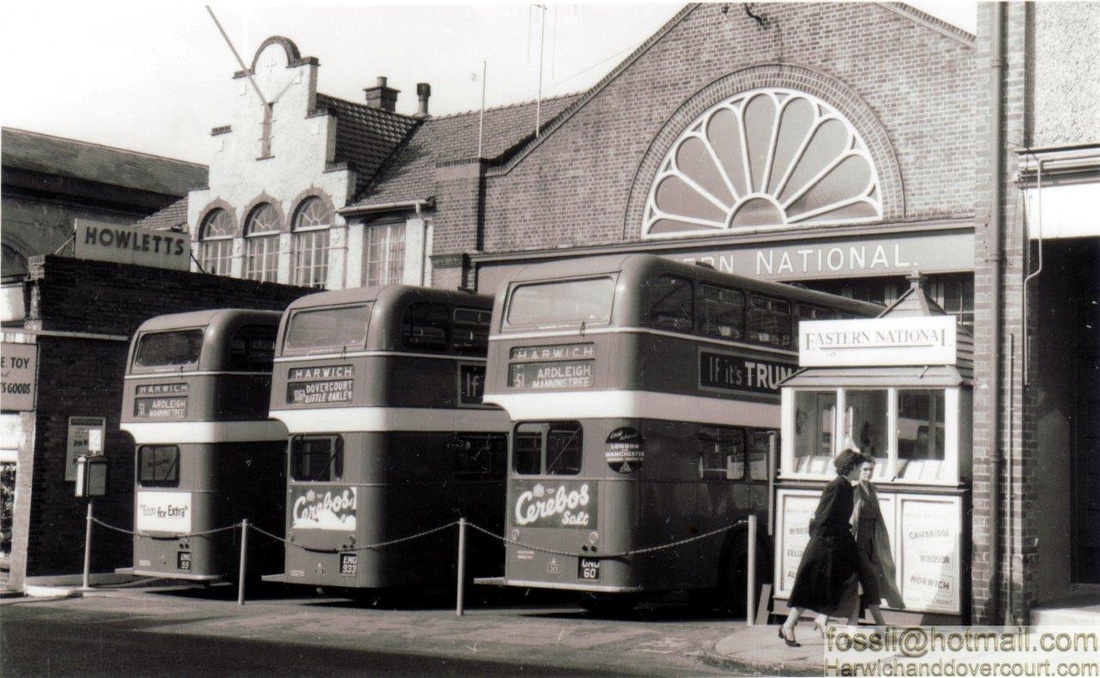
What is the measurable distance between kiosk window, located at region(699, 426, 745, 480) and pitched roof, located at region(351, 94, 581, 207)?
41.6ft

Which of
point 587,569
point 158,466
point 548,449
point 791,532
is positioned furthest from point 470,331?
point 791,532

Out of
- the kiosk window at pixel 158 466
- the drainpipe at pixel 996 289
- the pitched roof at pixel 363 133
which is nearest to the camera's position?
the drainpipe at pixel 996 289

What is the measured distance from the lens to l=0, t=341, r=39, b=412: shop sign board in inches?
856

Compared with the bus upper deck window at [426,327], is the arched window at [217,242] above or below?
above

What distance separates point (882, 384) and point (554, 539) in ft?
14.1

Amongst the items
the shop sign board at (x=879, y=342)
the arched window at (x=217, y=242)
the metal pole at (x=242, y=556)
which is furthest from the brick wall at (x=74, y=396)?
the shop sign board at (x=879, y=342)

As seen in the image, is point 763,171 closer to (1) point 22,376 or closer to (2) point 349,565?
(2) point 349,565

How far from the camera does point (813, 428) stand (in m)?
14.0

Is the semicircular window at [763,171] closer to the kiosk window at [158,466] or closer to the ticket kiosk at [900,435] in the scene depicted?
the ticket kiosk at [900,435]

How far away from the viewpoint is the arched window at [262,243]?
1200 inches

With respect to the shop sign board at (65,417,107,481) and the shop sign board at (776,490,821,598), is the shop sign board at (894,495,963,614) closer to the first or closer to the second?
the shop sign board at (776,490,821,598)

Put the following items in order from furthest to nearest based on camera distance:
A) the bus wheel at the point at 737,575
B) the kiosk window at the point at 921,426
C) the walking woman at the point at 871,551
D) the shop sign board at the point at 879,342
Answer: the bus wheel at the point at 737,575
the kiosk window at the point at 921,426
the shop sign board at the point at 879,342
the walking woman at the point at 871,551

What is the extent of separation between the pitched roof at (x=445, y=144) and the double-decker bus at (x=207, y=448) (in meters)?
8.87

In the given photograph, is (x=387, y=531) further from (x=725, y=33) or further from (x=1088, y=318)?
(x=725, y=33)
